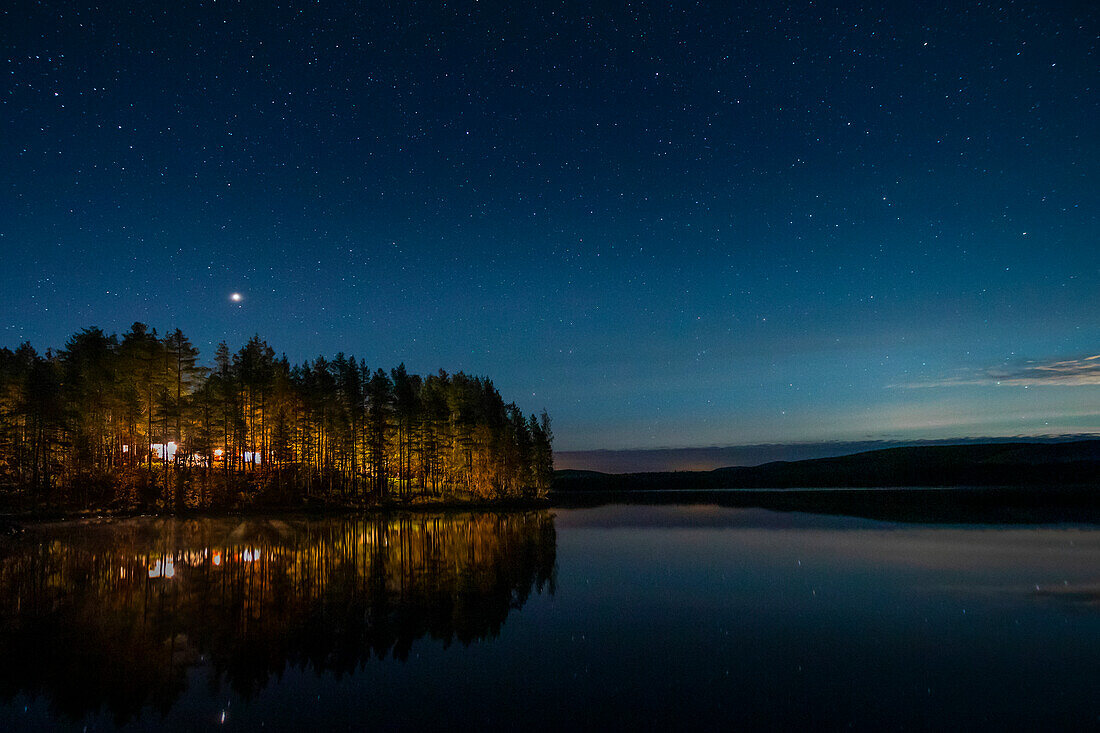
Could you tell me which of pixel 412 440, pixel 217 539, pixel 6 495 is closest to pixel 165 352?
pixel 6 495

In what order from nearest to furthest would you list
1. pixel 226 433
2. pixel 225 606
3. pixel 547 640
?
pixel 547 640 < pixel 225 606 < pixel 226 433

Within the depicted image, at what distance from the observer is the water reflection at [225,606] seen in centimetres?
1077

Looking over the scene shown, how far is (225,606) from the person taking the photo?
15.7 metres

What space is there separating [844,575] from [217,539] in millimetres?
29899

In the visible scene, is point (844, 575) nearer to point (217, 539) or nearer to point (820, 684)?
point (820, 684)

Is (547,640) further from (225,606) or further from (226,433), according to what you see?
(226,433)

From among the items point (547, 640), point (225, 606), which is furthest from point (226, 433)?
point (547, 640)

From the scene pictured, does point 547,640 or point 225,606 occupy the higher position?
point 225,606

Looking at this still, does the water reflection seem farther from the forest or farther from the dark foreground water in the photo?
the forest

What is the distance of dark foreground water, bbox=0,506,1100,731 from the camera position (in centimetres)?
909

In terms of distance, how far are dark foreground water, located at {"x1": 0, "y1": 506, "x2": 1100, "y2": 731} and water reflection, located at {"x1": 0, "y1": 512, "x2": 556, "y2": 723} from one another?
0.08 m

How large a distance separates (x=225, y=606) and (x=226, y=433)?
4889 centimetres

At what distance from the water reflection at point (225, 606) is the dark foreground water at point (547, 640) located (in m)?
0.08

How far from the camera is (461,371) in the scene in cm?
8769
